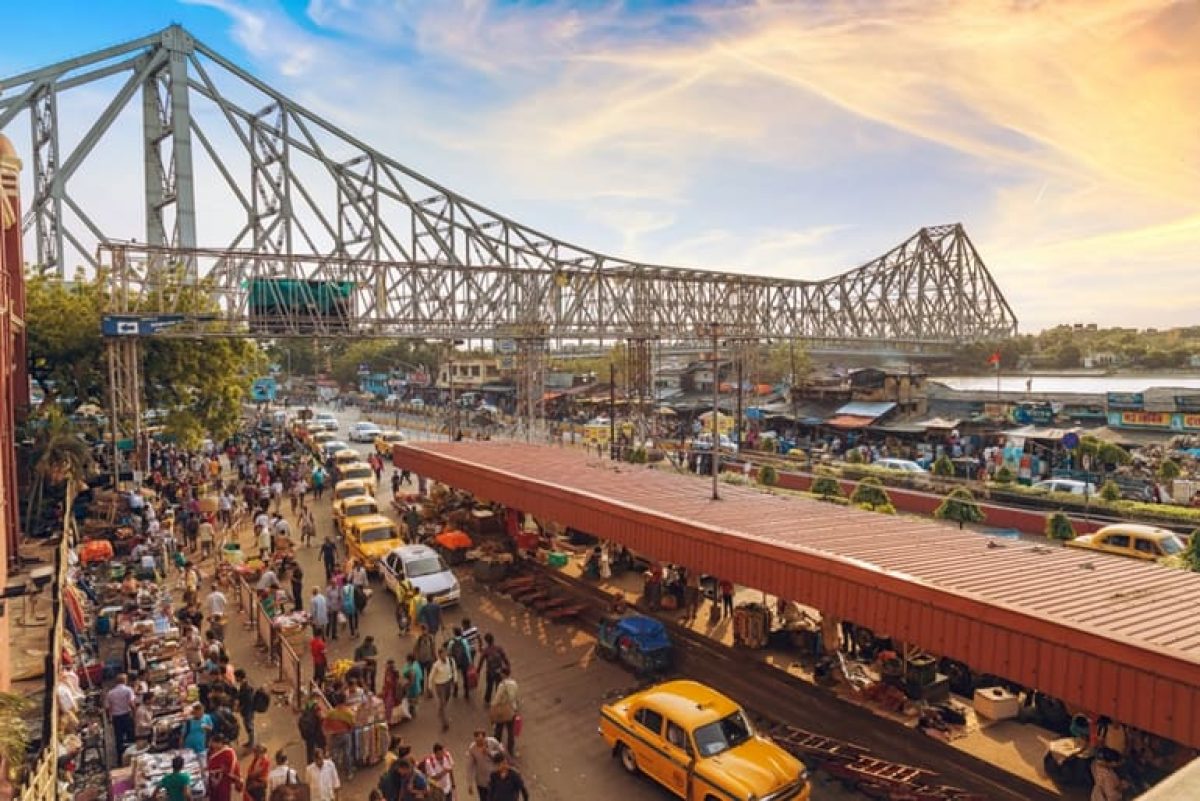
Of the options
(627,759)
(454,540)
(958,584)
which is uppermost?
(958,584)

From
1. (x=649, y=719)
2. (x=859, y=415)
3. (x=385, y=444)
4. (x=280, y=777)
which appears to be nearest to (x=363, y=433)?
(x=385, y=444)

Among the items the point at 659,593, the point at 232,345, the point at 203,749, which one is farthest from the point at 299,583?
the point at 232,345

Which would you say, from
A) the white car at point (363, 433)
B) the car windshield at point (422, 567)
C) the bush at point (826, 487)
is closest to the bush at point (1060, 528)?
the bush at point (826, 487)

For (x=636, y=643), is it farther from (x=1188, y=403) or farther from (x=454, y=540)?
(x=1188, y=403)

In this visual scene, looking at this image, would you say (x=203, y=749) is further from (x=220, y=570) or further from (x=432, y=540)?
(x=432, y=540)

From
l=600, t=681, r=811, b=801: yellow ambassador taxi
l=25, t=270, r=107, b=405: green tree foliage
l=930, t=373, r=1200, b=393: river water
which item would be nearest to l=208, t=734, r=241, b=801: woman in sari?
l=600, t=681, r=811, b=801: yellow ambassador taxi

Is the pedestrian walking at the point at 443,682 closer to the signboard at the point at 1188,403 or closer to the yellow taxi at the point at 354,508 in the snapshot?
the yellow taxi at the point at 354,508
